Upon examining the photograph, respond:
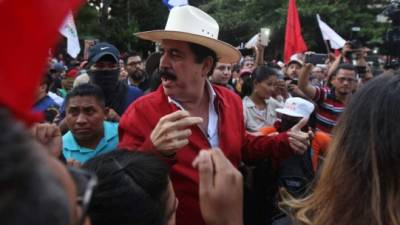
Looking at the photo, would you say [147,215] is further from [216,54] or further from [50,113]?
[50,113]

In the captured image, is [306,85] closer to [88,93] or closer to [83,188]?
[88,93]

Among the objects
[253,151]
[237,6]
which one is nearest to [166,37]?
[253,151]

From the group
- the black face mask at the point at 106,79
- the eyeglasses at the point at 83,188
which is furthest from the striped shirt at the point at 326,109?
the eyeglasses at the point at 83,188

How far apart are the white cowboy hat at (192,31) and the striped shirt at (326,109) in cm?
195

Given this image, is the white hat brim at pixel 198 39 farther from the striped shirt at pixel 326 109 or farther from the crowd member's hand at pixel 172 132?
the striped shirt at pixel 326 109

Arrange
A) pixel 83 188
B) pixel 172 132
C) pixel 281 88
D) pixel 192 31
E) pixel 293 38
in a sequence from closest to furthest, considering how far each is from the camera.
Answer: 1. pixel 83 188
2. pixel 172 132
3. pixel 192 31
4. pixel 281 88
5. pixel 293 38

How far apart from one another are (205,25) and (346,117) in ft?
5.15

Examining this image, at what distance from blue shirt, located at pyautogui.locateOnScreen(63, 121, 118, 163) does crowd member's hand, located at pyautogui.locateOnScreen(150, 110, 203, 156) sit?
807mm

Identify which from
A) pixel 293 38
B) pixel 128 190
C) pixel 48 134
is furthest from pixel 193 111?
pixel 293 38

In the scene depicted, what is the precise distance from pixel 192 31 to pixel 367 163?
163 centimetres

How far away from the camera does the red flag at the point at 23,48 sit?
2.00ft

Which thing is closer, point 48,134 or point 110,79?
point 48,134

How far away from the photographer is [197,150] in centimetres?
263

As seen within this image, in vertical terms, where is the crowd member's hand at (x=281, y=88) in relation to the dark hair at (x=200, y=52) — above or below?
below
